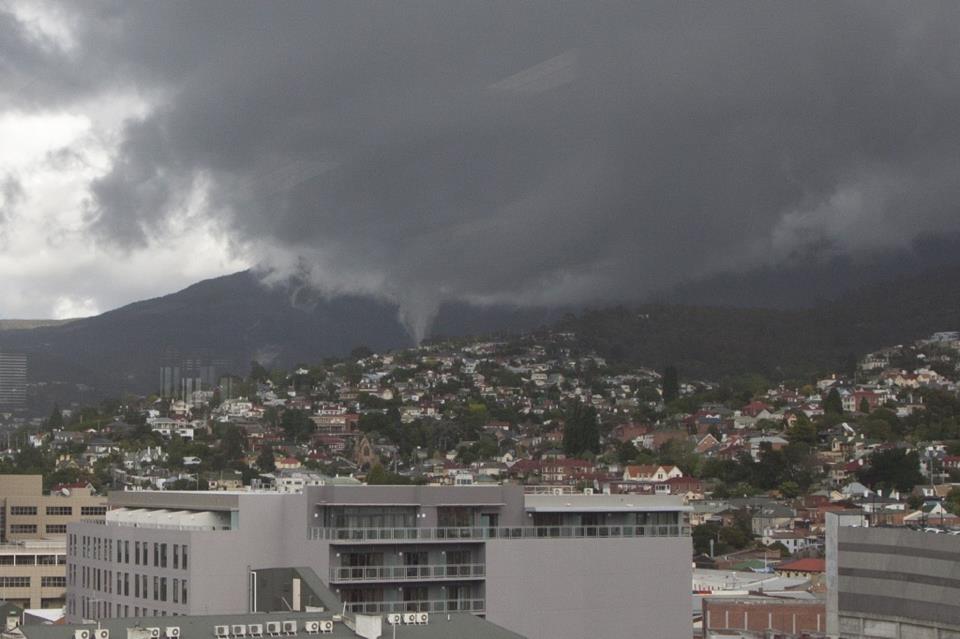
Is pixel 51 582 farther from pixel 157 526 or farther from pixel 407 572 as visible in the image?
pixel 407 572

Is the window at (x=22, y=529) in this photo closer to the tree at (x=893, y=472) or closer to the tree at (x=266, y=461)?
the tree at (x=266, y=461)

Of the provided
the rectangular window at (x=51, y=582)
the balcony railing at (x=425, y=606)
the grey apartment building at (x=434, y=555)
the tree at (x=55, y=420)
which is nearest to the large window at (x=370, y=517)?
the grey apartment building at (x=434, y=555)

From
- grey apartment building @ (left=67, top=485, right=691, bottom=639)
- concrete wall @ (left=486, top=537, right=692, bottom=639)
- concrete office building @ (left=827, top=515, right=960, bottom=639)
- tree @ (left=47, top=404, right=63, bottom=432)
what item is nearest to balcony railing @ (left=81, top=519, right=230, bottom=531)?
grey apartment building @ (left=67, top=485, right=691, bottom=639)

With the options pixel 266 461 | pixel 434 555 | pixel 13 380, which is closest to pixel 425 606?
pixel 434 555

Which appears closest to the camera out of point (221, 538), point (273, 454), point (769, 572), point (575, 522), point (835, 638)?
point (221, 538)

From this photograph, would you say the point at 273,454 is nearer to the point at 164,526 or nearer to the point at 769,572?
the point at 769,572

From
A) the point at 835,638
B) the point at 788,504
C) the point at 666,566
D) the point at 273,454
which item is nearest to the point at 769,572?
the point at 835,638
